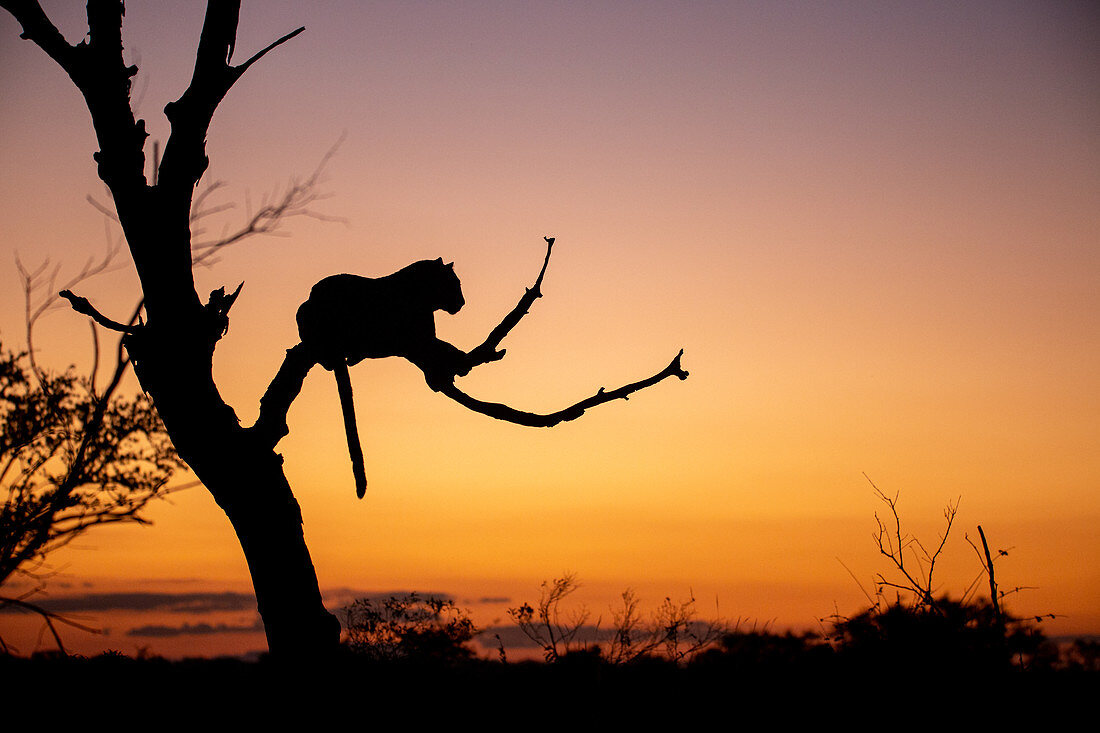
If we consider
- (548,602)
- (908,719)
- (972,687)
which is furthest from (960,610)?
(548,602)

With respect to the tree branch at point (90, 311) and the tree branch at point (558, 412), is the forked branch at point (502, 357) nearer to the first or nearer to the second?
the tree branch at point (558, 412)

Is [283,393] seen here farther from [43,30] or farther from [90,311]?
[43,30]

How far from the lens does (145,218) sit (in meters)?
7.86

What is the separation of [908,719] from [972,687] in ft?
2.49

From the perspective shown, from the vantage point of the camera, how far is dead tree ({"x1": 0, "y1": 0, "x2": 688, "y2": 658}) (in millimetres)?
7461

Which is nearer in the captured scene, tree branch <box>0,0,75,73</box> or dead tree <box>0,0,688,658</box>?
dead tree <box>0,0,688,658</box>

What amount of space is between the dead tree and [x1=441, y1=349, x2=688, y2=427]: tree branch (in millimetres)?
10

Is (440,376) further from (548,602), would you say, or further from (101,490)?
(101,490)

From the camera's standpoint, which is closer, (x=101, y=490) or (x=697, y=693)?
(x=697, y=693)

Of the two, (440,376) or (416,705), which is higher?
(440,376)

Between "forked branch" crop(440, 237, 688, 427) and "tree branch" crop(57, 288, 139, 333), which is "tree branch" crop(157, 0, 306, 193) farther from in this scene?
"forked branch" crop(440, 237, 688, 427)

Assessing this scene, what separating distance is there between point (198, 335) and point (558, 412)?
3295mm

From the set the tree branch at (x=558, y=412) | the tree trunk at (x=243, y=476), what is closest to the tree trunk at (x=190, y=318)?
the tree trunk at (x=243, y=476)

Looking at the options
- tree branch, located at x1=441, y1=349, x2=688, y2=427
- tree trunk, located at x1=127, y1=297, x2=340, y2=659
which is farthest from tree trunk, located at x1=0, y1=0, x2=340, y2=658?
tree branch, located at x1=441, y1=349, x2=688, y2=427
